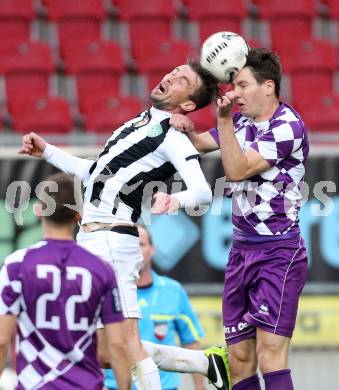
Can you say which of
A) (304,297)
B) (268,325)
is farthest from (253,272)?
(304,297)

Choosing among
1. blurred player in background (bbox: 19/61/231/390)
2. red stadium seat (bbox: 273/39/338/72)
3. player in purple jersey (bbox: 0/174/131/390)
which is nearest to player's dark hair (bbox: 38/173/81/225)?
player in purple jersey (bbox: 0/174/131/390)

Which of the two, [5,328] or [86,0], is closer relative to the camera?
[5,328]

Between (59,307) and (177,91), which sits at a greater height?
(177,91)

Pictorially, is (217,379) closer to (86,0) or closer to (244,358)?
(244,358)

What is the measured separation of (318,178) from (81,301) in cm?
452

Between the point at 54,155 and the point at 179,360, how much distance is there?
1451 mm

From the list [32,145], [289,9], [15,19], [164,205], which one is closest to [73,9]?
[15,19]

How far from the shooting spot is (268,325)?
6801 millimetres

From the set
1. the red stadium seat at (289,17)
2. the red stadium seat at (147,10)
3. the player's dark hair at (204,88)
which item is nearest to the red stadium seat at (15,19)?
the red stadium seat at (147,10)

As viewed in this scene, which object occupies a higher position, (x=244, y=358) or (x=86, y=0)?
(x=86, y=0)

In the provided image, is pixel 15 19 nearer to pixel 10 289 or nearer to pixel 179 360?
pixel 179 360

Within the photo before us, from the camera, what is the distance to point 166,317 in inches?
327

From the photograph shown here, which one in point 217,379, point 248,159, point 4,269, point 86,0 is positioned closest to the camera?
point 4,269

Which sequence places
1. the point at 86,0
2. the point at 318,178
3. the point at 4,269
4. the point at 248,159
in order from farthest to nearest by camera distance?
the point at 86,0, the point at 318,178, the point at 248,159, the point at 4,269
